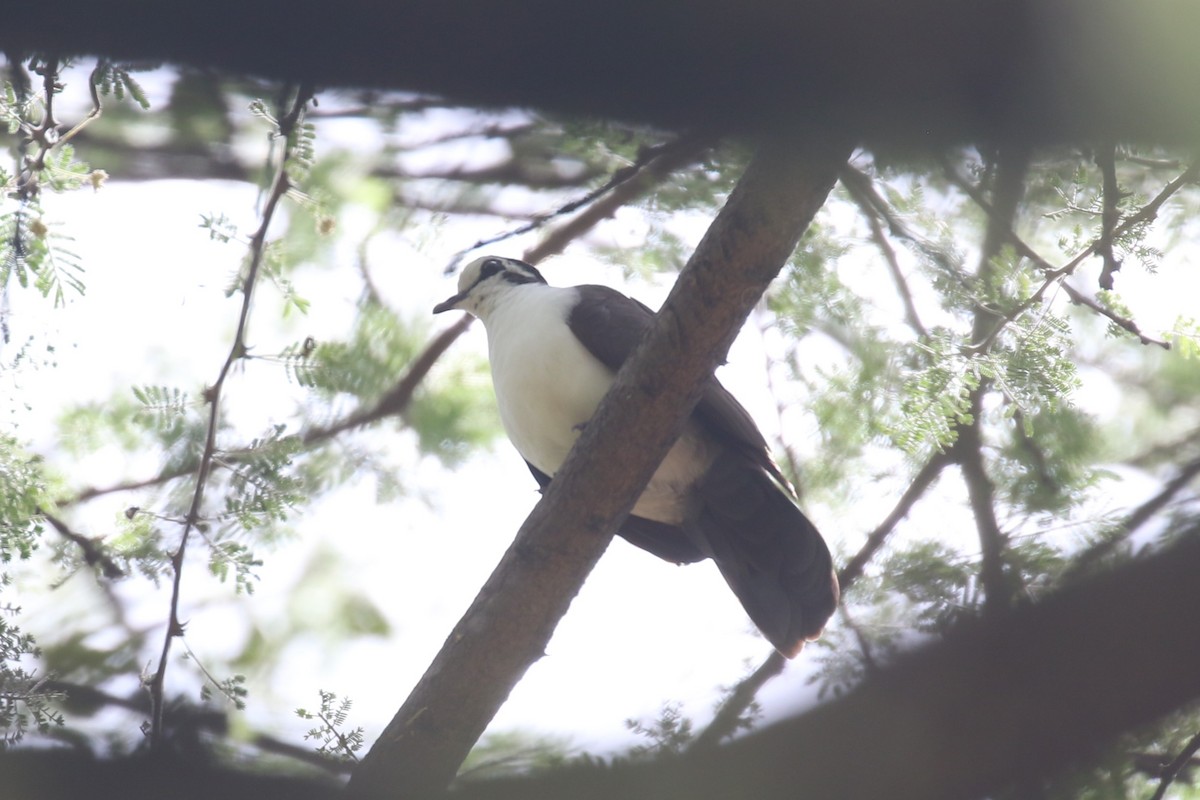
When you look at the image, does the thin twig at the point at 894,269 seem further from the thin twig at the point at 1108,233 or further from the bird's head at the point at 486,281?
the bird's head at the point at 486,281

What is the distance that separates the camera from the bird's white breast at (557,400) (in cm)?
378

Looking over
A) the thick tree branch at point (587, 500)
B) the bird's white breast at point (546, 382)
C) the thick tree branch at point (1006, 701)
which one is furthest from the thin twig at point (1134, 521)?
the bird's white breast at point (546, 382)

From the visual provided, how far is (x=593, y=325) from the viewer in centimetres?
385

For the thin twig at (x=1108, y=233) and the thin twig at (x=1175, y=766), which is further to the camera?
the thin twig at (x=1175, y=766)

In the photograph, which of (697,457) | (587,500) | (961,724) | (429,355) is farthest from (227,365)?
(961,724)

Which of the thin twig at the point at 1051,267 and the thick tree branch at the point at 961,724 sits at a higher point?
the thin twig at the point at 1051,267

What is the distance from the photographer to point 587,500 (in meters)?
2.90

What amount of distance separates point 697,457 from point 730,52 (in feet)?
9.64

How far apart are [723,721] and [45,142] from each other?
2303 millimetres

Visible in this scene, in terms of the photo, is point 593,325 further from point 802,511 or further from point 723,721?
point 723,721

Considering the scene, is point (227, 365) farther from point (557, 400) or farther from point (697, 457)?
point (697, 457)

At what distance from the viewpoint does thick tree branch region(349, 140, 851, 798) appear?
260 centimetres

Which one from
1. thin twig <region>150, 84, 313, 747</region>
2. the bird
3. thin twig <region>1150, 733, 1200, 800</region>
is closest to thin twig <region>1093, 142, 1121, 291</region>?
thin twig <region>1150, 733, 1200, 800</region>

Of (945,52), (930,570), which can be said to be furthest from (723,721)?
(930,570)
